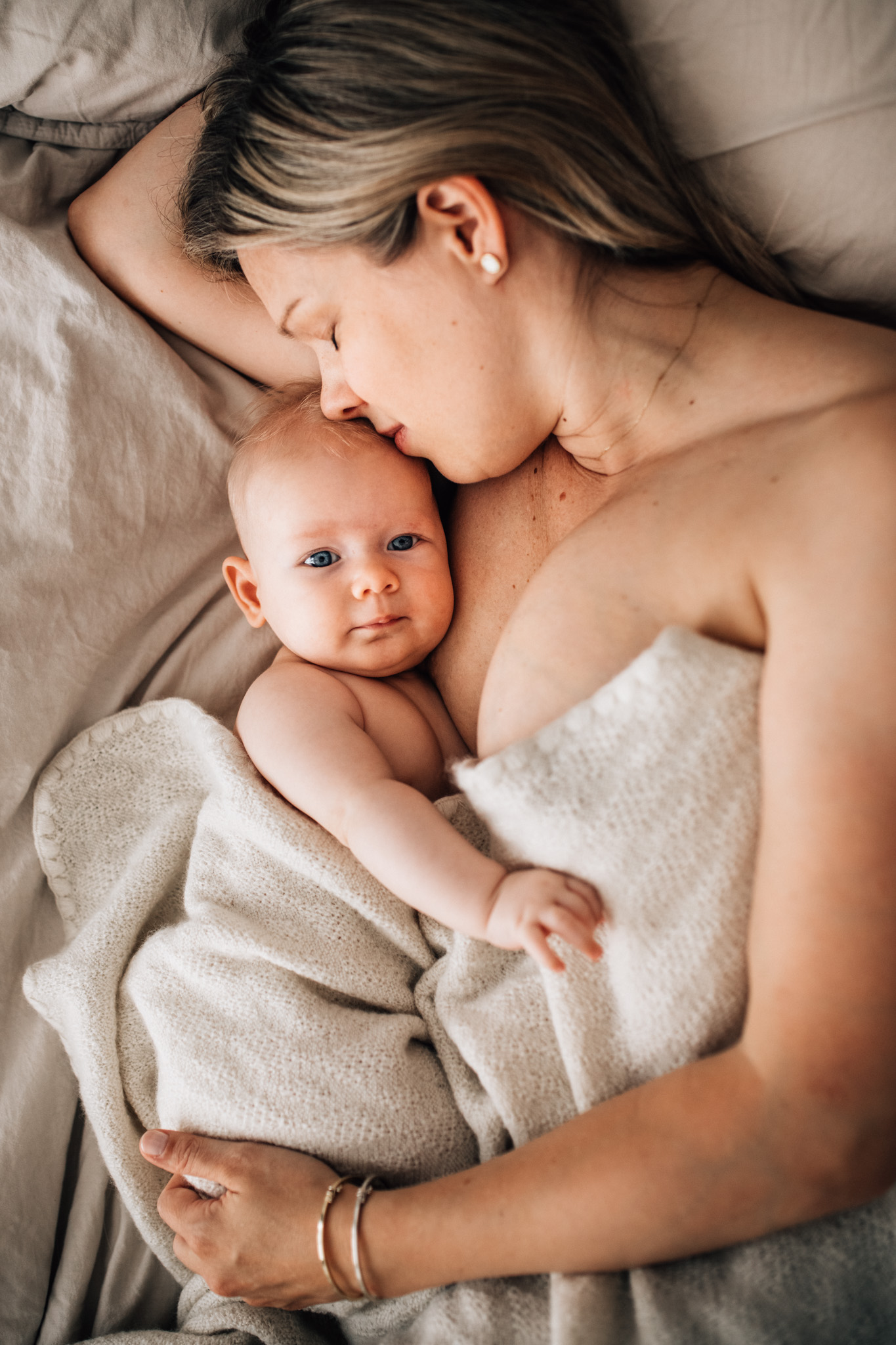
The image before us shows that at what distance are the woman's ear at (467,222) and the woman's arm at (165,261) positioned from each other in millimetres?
443

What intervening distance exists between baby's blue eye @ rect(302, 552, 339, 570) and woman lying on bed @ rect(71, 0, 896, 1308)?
184mm

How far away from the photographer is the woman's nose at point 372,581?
1183mm

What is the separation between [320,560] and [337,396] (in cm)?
22

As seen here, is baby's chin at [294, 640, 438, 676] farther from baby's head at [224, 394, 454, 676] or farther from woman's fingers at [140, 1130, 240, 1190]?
woman's fingers at [140, 1130, 240, 1190]

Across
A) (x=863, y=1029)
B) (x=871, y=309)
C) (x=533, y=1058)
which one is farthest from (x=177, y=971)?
(x=871, y=309)

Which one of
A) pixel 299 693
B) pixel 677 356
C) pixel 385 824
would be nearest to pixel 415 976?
pixel 385 824

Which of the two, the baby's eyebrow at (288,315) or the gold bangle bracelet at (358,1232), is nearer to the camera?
the gold bangle bracelet at (358,1232)

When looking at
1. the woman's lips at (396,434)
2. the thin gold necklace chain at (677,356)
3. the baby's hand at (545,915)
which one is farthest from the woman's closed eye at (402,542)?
the baby's hand at (545,915)

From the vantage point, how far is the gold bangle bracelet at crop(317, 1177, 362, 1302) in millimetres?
926

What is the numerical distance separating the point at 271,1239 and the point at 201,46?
59.9 inches

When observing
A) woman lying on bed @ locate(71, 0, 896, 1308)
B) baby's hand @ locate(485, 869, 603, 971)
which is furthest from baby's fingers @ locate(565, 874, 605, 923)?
woman lying on bed @ locate(71, 0, 896, 1308)

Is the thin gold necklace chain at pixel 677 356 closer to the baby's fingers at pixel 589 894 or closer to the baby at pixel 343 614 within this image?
the baby at pixel 343 614

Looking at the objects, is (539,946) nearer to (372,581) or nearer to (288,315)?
(372,581)

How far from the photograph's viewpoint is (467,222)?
99 cm
